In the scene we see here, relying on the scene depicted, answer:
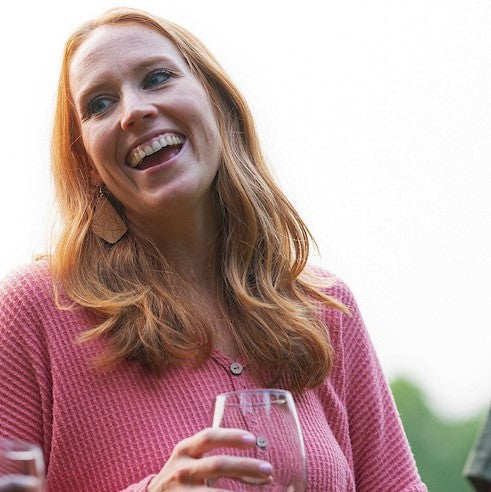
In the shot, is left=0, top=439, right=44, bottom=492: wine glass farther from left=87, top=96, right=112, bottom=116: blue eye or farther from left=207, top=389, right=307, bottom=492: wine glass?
left=87, top=96, right=112, bottom=116: blue eye

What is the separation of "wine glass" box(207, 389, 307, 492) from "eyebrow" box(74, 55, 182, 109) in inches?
52.6

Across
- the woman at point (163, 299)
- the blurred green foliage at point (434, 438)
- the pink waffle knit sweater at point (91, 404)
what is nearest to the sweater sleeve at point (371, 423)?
the woman at point (163, 299)

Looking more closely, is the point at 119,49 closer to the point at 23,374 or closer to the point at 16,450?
the point at 23,374

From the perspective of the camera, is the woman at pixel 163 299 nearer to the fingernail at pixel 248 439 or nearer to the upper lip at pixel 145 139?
the upper lip at pixel 145 139

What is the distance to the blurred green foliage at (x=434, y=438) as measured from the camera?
107ft

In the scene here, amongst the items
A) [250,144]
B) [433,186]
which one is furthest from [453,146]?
[250,144]

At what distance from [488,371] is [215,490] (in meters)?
29.5

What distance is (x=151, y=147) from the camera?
2.79 meters

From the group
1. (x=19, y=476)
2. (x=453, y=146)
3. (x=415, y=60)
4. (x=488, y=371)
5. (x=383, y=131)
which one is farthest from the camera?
(x=488, y=371)

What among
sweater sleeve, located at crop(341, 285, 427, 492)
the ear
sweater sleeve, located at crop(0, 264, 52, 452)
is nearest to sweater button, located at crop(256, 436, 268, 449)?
sweater sleeve, located at crop(0, 264, 52, 452)

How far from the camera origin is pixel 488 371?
30344mm

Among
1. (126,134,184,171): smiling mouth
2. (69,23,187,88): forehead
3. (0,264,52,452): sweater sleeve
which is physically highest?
(69,23,187,88): forehead

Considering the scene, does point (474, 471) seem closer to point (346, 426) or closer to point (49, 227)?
point (346, 426)

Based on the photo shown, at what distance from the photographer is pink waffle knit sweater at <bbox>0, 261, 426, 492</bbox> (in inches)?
105
